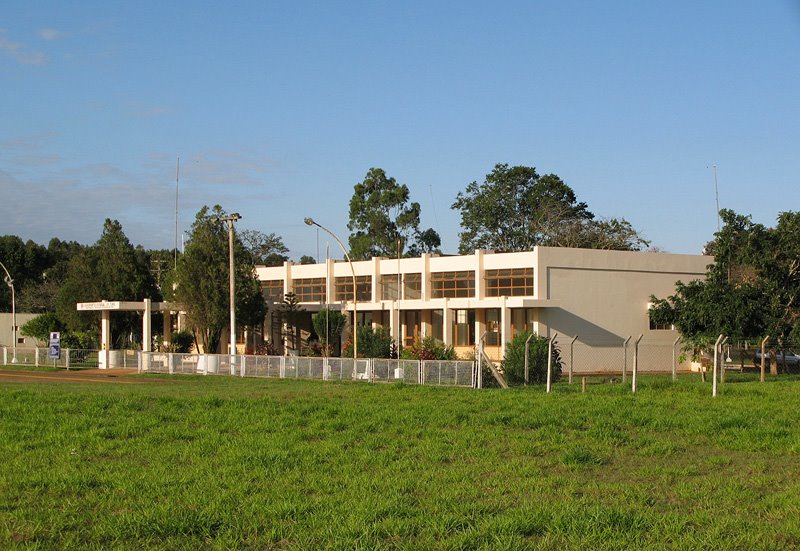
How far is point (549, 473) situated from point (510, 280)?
38.6 metres

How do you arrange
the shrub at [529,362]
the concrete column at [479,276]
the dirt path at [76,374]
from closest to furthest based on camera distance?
the shrub at [529,362] < the dirt path at [76,374] < the concrete column at [479,276]

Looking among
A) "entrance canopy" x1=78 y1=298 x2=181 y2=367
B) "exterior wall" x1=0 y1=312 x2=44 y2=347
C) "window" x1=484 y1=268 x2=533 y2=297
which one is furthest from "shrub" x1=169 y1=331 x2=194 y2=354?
"exterior wall" x1=0 y1=312 x2=44 y2=347

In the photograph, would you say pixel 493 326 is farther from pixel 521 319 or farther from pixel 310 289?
pixel 310 289

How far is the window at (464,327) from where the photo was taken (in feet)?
179

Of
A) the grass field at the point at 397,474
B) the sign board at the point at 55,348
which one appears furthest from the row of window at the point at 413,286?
the grass field at the point at 397,474

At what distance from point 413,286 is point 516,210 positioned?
131 feet

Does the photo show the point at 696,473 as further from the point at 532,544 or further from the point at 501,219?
the point at 501,219

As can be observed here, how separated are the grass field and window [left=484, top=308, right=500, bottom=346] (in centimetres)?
3128

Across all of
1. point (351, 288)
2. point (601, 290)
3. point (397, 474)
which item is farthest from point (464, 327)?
point (397, 474)

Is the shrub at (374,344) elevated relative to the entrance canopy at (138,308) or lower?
lower

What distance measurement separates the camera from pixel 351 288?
61125 mm

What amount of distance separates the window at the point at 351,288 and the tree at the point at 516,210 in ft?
106

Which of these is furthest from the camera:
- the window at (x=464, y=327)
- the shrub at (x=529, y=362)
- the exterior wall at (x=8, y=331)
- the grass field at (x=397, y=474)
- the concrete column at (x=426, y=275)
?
the exterior wall at (x=8, y=331)

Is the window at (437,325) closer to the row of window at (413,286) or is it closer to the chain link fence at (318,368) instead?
the row of window at (413,286)
